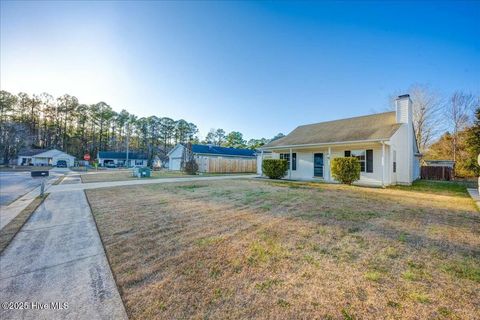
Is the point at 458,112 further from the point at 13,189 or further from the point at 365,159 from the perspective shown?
the point at 13,189

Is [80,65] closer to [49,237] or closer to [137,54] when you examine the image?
[137,54]

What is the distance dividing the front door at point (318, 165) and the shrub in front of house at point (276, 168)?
6.69 feet

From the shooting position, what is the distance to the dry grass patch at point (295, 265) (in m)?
1.98

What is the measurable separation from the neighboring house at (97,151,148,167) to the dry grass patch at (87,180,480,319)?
52734 mm

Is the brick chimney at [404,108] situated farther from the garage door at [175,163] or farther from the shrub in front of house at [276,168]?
the garage door at [175,163]

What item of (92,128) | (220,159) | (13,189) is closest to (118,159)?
(92,128)

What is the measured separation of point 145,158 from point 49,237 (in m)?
55.6

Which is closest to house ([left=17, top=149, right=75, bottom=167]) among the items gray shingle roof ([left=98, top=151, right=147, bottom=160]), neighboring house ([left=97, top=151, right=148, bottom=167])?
neighboring house ([left=97, top=151, right=148, bottom=167])

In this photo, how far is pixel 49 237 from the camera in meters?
4.29

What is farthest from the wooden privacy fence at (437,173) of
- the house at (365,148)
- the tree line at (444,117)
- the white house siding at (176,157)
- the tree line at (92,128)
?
the tree line at (92,128)

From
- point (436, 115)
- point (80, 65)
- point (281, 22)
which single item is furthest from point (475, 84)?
point (80, 65)

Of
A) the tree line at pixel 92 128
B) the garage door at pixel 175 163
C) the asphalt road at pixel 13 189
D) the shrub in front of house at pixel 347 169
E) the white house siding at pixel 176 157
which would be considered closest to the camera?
the asphalt road at pixel 13 189

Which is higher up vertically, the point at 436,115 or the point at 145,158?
the point at 436,115

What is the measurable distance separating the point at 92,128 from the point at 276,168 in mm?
59259
